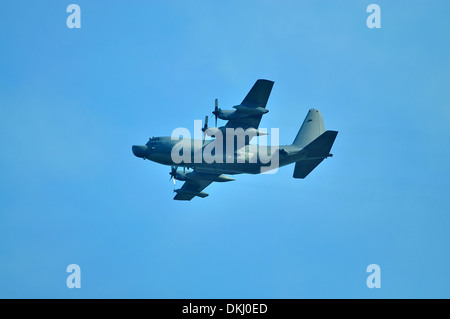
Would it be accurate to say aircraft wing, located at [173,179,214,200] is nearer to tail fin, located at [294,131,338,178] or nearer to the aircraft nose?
the aircraft nose

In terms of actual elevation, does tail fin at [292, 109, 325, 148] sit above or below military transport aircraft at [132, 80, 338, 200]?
above

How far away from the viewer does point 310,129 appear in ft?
132

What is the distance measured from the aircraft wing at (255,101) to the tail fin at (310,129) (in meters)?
4.07

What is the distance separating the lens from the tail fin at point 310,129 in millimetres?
39375

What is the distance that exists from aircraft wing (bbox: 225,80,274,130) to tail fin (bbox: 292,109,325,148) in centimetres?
407

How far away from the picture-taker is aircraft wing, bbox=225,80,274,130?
34919 mm

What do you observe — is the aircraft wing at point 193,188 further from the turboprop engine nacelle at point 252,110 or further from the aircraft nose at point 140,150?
the turboprop engine nacelle at point 252,110

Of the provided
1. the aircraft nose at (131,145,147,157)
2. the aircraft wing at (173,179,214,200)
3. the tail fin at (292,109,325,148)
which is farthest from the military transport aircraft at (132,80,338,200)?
the aircraft wing at (173,179,214,200)

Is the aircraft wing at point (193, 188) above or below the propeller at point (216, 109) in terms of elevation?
below

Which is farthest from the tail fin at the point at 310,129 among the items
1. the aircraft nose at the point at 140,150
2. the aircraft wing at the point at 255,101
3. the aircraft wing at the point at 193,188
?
the aircraft nose at the point at 140,150

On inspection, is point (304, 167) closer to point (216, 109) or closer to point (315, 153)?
point (315, 153)

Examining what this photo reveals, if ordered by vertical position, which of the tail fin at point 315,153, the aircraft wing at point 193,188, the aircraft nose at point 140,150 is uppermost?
the aircraft nose at point 140,150
